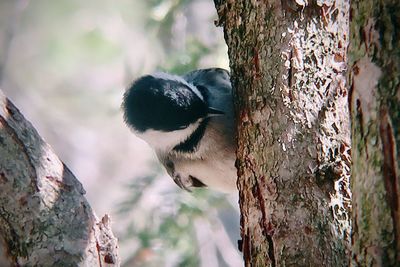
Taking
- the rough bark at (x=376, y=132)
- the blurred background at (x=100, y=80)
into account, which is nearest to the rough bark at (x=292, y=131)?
the rough bark at (x=376, y=132)

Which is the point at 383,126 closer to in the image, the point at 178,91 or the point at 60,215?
the point at 60,215

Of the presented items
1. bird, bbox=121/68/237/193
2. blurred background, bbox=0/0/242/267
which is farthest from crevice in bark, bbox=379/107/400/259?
blurred background, bbox=0/0/242/267

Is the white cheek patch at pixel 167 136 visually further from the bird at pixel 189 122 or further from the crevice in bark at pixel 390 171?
the crevice in bark at pixel 390 171

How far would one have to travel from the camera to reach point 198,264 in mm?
3061

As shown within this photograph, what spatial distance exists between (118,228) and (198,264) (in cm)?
58

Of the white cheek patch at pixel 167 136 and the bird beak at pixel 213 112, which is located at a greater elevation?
the bird beak at pixel 213 112

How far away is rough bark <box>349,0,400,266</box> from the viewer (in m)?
1.10

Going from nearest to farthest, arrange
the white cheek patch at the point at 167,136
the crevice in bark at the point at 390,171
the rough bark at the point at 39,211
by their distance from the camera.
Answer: the crevice in bark at the point at 390,171
the rough bark at the point at 39,211
the white cheek patch at the point at 167,136

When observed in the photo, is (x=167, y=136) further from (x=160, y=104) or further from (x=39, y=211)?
(x=39, y=211)

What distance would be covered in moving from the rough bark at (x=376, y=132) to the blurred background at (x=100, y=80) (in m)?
2.09

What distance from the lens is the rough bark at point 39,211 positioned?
145 cm

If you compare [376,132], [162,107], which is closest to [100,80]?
[162,107]

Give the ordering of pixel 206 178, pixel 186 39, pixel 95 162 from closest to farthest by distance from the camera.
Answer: pixel 206 178
pixel 186 39
pixel 95 162

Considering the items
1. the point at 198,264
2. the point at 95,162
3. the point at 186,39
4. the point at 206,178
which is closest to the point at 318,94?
the point at 206,178
